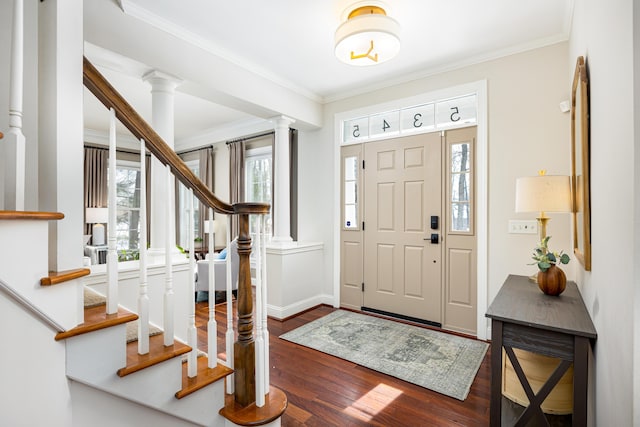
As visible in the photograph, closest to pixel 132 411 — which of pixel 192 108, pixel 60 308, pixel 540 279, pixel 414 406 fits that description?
pixel 60 308

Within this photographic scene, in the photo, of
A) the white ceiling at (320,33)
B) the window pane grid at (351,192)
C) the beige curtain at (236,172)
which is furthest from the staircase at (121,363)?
the beige curtain at (236,172)

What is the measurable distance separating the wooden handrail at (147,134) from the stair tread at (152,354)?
662 millimetres

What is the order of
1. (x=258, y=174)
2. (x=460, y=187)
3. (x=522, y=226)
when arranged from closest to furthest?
(x=522, y=226)
(x=460, y=187)
(x=258, y=174)

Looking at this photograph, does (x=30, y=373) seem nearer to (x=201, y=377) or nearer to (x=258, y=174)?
(x=201, y=377)

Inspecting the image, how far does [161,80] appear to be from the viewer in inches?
103

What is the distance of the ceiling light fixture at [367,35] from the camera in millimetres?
2242

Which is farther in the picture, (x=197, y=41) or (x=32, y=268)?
(x=197, y=41)

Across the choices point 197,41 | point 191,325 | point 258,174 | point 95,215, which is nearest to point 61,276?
point 191,325

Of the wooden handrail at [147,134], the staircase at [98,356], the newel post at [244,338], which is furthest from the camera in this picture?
the newel post at [244,338]

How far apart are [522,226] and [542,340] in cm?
172

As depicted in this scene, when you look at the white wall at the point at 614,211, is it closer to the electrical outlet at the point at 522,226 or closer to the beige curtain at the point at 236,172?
the electrical outlet at the point at 522,226

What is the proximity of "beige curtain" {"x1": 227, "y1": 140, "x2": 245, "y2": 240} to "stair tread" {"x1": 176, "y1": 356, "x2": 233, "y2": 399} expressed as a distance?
3.88 metres

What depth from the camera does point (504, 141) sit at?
2980 mm

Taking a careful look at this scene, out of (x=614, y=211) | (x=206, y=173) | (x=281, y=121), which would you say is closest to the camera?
(x=614, y=211)
